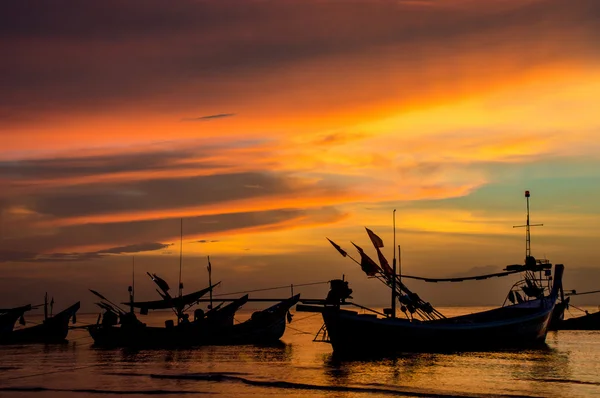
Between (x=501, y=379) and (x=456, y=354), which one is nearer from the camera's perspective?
(x=501, y=379)

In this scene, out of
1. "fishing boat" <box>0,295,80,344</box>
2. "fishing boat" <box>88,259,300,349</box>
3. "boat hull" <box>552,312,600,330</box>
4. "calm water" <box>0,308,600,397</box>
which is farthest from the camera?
"boat hull" <box>552,312,600,330</box>

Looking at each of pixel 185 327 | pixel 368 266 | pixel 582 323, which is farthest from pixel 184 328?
pixel 582 323

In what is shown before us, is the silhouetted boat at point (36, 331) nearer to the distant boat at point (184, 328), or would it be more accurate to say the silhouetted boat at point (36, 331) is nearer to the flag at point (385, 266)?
the distant boat at point (184, 328)

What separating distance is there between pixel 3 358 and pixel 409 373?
100 ft

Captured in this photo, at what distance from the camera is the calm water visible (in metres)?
34.8

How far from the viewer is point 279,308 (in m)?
68.0

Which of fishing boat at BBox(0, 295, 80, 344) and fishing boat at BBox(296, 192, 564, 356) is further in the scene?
fishing boat at BBox(0, 295, 80, 344)

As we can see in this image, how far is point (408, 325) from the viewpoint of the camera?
4938 centimetres

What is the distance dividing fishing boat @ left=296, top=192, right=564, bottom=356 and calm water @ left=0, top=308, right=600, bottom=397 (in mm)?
1032

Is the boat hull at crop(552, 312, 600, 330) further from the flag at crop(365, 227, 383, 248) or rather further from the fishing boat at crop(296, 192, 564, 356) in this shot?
the flag at crop(365, 227, 383, 248)

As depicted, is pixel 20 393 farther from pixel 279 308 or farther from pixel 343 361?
pixel 279 308

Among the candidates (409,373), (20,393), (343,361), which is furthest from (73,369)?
(409,373)

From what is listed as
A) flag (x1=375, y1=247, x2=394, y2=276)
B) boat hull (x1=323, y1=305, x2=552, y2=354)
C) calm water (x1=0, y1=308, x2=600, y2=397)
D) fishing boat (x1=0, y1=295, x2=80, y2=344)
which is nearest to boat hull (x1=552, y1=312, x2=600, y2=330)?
calm water (x1=0, y1=308, x2=600, y2=397)

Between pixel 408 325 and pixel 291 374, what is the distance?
10.1 meters
